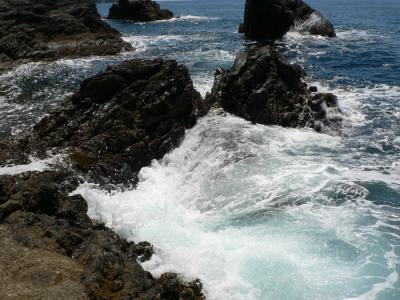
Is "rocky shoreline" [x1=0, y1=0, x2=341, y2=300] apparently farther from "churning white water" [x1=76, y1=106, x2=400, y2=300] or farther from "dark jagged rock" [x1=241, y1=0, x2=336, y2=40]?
"dark jagged rock" [x1=241, y1=0, x2=336, y2=40]

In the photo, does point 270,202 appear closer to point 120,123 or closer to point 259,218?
point 259,218

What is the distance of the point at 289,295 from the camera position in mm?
10695

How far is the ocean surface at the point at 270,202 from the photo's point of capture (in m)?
11.4

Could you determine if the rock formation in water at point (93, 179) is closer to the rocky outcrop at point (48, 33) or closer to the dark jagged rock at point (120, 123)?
the dark jagged rock at point (120, 123)

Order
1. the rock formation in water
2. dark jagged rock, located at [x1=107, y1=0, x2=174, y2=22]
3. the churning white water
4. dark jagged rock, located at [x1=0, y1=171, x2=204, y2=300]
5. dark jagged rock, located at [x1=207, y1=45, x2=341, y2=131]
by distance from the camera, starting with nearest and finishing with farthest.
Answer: dark jagged rock, located at [x1=0, y1=171, x2=204, y2=300], the rock formation in water, the churning white water, dark jagged rock, located at [x1=207, y1=45, x2=341, y2=131], dark jagged rock, located at [x1=107, y1=0, x2=174, y2=22]

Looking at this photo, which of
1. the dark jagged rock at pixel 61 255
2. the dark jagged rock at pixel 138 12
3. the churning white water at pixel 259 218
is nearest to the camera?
the dark jagged rock at pixel 61 255

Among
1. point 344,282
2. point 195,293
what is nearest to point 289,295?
point 344,282

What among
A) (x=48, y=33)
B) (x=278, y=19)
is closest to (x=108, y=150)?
(x=48, y=33)

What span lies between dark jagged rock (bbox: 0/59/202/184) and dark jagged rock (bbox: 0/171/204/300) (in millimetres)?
4339

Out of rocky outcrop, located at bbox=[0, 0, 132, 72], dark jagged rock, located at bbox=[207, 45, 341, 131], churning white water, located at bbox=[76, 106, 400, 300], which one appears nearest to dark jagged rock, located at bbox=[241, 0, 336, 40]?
rocky outcrop, located at bbox=[0, 0, 132, 72]

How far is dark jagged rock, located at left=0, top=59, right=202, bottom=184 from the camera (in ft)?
57.9

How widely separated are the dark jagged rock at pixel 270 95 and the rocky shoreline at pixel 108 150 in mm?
60

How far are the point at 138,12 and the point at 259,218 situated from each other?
7373 cm

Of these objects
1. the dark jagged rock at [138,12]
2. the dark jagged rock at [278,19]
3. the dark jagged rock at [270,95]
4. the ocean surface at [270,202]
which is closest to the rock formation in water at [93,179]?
the ocean surface at [270,202]
